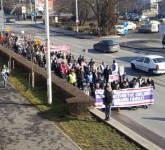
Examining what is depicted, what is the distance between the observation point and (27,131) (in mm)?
17250

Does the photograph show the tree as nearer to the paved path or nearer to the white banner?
the white banner

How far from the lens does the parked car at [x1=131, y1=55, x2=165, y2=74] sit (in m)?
32.7

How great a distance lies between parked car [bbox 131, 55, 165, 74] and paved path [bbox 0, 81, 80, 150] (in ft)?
43.7

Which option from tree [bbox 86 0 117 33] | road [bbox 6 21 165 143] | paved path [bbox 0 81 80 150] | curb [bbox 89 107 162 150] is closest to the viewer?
curb [bbox 89 107 162 150]

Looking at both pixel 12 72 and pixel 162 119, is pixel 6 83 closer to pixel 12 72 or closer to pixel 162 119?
pixel 12 72

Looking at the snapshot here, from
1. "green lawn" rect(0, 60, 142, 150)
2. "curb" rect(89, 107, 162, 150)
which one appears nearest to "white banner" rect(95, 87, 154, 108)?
"green lawn" rect(0, 60, 142, 150)

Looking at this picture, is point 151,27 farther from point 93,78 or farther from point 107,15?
point 93,78

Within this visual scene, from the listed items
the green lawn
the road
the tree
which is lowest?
the road

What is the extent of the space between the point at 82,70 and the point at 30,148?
11.7 m

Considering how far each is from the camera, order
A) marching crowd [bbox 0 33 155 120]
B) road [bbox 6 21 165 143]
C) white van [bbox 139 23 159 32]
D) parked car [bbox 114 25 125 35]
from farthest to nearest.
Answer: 1. white van [bbox 139 23 159 32]
2. parked car [bbox 114 25 125 35]
3. marching crowd [bbox 0 33 155 120]
4. road [bbox 6 21 165 143]

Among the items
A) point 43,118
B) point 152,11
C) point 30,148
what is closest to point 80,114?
point 43,118

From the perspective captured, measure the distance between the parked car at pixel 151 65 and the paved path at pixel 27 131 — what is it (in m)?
13.3

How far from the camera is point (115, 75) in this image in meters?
26.6

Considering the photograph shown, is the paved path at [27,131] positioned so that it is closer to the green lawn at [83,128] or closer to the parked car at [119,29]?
the green lawn at [83,128]
